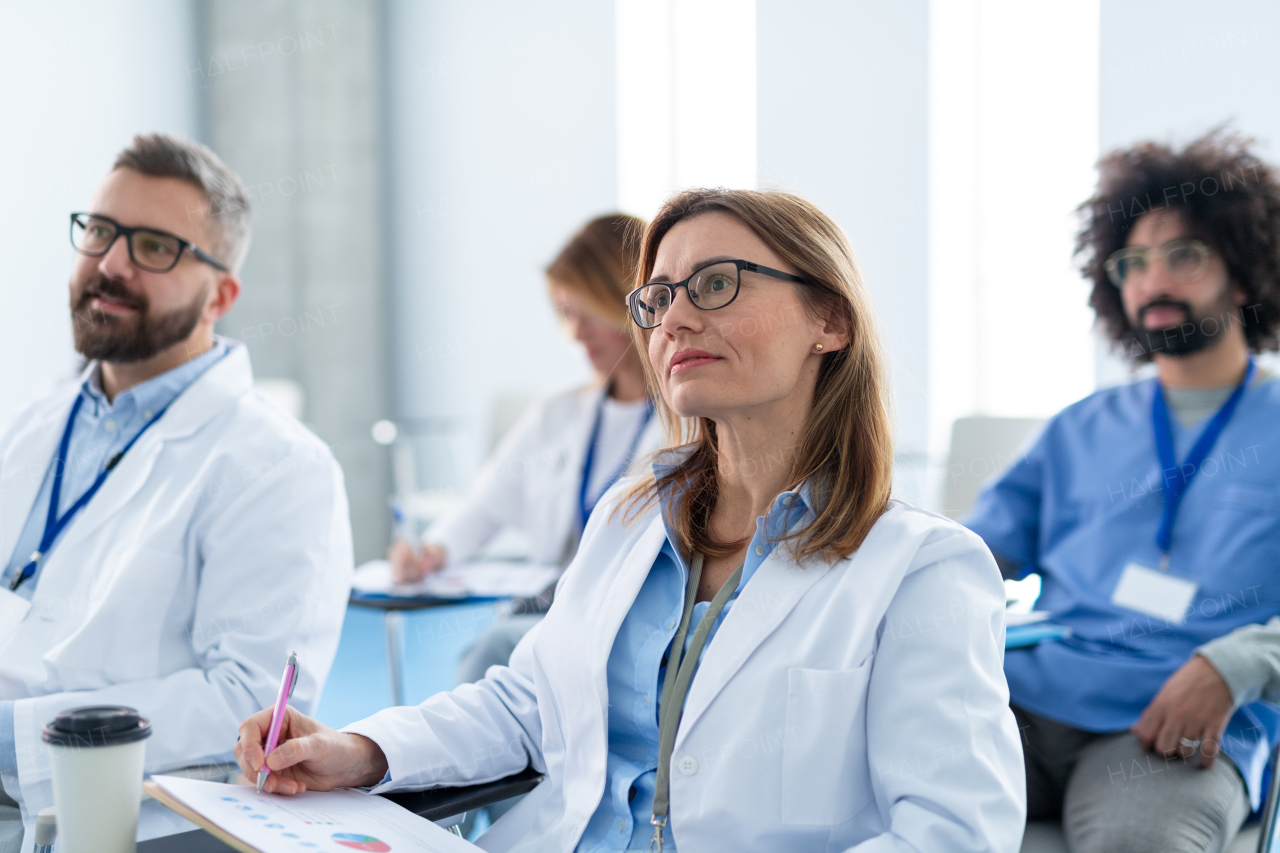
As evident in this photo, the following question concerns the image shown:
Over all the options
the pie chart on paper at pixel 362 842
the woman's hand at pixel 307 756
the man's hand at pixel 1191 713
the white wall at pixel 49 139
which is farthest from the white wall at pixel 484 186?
the pie chart on paper at pixel 362 842

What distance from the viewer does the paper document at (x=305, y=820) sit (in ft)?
3.32

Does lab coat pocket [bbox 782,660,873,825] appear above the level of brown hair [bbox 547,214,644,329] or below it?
below

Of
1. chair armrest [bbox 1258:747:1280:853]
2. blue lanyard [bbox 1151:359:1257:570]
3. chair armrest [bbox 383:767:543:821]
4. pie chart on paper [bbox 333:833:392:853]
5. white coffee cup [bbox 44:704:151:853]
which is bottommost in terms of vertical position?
chair armrest [bbox 1258:747:1280:853]

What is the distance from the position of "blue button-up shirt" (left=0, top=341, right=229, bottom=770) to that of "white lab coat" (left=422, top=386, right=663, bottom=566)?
1.23 meters

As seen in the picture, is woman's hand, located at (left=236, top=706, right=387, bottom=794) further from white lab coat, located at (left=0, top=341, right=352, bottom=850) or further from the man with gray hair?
white lab coat, located at (left=0, top=341, right=352, bottom=850)

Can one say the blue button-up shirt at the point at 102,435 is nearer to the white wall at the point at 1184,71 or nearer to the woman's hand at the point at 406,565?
the woman's hand at the point at 406,565

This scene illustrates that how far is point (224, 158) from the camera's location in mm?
6125

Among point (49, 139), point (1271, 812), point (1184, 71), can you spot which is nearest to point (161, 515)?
point (1271, 812)

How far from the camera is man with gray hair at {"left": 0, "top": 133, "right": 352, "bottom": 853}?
1550 millimetres

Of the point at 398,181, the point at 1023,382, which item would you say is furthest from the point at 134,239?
the point at 398,181

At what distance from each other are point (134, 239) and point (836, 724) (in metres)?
1.55

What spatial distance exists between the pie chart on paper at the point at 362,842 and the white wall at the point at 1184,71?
2.94m

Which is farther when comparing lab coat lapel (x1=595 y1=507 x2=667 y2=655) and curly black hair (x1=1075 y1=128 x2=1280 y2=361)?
curly black hair (x1=1075 y1=128 x2=1280 y2=361)

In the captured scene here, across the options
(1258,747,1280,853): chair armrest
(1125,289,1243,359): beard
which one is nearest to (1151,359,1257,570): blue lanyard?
(1125,289,1243,359): beard
